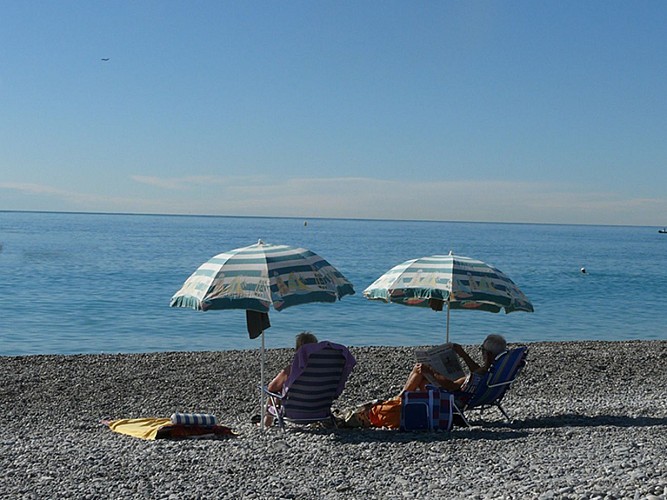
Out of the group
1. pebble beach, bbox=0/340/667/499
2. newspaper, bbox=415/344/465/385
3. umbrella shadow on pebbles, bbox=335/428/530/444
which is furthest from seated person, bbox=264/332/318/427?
newspaper, bbox=415/344/465/385

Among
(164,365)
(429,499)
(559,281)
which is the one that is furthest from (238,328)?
(559,281)

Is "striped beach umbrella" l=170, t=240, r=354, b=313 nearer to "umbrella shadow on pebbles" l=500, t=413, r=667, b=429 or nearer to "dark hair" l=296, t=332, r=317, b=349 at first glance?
"dark hair" l=296, t=332, r=317, b=349

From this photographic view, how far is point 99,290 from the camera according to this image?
32406mm

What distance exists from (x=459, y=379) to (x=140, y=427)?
328 centimetres

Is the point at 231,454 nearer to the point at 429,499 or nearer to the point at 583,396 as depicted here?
the point at 429,499

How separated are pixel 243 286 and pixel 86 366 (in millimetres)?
6300

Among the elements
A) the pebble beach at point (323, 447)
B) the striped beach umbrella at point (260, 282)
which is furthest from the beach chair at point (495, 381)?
the striped beach umbrella at point (260, 282)

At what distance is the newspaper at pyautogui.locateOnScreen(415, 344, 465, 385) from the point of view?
8.55 metres

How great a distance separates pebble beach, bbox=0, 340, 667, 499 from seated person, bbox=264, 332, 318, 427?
20 centimetres

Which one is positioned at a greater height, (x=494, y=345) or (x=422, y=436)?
(x=494, y=345)

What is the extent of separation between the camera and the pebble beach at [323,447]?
5.55 m

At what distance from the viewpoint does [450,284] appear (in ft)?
27.2

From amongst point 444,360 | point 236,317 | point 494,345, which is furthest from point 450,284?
point 236,317

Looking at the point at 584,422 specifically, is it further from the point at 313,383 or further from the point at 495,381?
the point at 313,383
